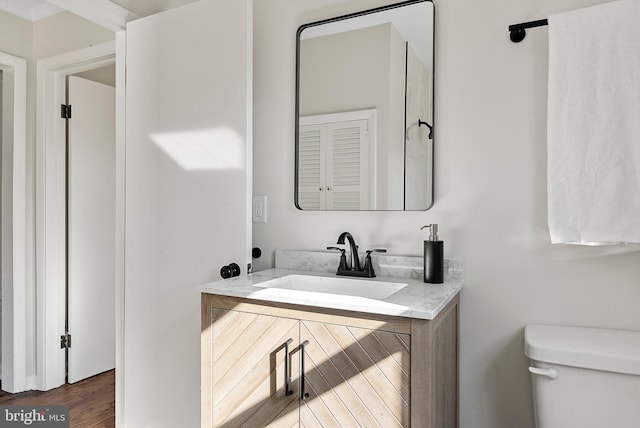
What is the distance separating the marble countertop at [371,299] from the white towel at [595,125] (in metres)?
0.41

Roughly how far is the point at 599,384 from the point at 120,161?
2115mm

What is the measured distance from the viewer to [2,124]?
9.09ft

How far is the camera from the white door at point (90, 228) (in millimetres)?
2828

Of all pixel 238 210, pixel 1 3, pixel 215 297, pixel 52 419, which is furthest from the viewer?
pixel 1 3

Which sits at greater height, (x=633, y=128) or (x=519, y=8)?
(x=519, y=8)

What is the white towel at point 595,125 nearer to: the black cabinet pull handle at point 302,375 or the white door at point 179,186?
the black cabinet pull handle at point 302,375

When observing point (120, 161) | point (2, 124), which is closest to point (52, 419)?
point (120, 161)

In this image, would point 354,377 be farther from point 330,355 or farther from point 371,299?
point 371,299

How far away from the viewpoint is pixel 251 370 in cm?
137

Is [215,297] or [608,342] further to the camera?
[215,297]

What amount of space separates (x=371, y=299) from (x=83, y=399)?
2.26m

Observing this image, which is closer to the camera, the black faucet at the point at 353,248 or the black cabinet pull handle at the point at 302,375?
the black cabinet pull handle at the point at 302,375

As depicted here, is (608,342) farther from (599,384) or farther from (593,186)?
(593,186)
